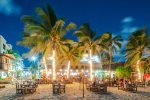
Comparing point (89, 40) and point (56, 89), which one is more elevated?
point (89, 40)

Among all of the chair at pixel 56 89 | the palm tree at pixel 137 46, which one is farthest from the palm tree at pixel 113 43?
the chair at pixel 56 89

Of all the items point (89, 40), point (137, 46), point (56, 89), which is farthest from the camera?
point (137, 46)

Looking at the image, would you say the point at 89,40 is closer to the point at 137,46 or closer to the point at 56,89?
the point at 137,46

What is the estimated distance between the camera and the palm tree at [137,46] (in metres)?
43.3

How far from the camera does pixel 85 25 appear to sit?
40.6m

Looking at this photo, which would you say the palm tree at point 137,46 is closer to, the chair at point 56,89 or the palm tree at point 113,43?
the palm tree at point 113,43

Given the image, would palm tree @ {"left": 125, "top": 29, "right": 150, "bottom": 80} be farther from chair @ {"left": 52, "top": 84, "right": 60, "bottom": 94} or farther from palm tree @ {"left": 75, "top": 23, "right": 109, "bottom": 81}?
chair @ {"left": 52, "top": 84, "right": 60, "bottom": 94}

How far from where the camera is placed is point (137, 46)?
4412 cm

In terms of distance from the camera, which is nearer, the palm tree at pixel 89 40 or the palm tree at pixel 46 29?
the palm tree at pixel 46 29

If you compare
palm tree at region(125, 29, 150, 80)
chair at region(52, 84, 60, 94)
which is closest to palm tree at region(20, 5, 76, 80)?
chair at region(52, 84, 60, 94)

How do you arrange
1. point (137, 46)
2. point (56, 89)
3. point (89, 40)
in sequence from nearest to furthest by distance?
point (56, 89) → point (89, 40) → point (137, 46)

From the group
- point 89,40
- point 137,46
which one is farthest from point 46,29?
point 137,46

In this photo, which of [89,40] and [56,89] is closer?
[56,89]

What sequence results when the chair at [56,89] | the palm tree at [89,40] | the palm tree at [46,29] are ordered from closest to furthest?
1. the chair at [56,89]
2. the palm tree at [46,29]
3. the palm tree at [89,40]
